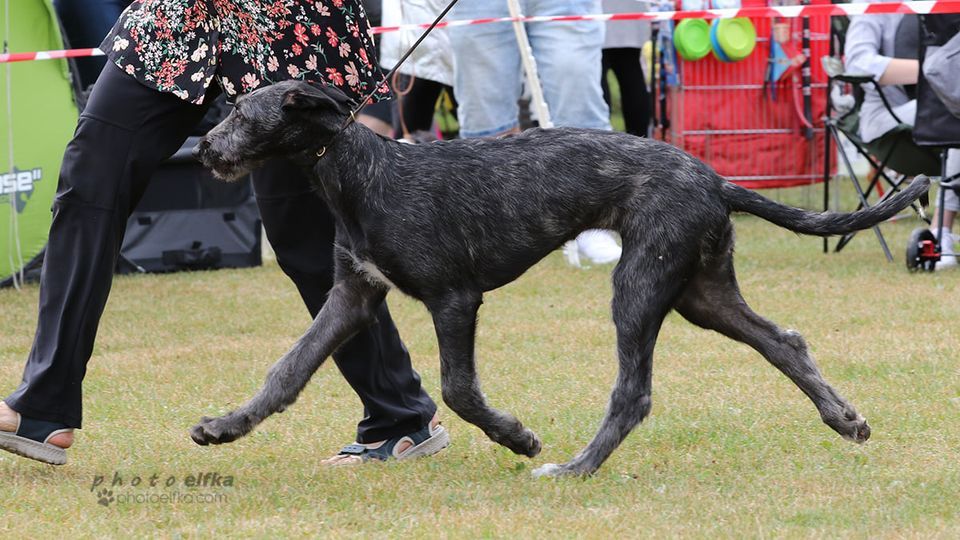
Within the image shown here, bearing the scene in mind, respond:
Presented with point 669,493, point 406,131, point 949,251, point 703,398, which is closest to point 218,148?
point 669,493

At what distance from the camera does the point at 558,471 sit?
3887 millimetres

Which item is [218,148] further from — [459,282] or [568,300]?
→ [568,300]

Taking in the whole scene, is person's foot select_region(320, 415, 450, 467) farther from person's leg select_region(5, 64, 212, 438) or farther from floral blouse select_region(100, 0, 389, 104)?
floral blouse select_region(100, 0, 389, 104)

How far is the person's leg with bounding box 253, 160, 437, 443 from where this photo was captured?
13.2 feet

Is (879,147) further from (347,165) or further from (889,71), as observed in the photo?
(347,165)

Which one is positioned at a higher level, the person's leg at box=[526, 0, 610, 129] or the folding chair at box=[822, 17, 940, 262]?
the person's leg at box=[526, 0, 610, 129]

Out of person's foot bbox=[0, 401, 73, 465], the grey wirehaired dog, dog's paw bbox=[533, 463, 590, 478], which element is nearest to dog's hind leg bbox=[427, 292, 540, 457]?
the grey wirehaired dog

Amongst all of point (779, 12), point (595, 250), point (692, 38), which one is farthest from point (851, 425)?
point (692, 38)

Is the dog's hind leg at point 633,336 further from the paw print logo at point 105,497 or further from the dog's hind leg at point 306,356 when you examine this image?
the paw print logo at point 105,497

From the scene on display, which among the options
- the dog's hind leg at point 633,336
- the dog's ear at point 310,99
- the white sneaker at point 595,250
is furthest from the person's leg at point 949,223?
the dog's ear at point 310,99

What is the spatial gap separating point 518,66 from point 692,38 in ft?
7.15

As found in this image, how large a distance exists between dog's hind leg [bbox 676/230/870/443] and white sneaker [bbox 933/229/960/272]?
3809mm

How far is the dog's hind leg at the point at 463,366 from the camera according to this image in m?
3.78

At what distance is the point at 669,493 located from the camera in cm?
370
